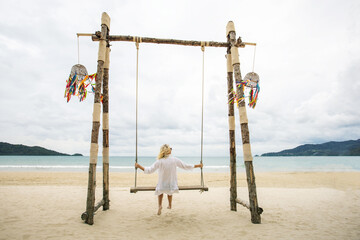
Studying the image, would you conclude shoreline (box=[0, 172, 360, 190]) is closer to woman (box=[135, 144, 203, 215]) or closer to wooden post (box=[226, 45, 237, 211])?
wooden post (box=[226, 45, 237, 211])

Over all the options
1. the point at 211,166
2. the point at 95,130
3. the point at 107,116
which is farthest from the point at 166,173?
the point at 211,166

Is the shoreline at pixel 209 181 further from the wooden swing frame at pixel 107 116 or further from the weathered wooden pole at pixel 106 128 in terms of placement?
the wooden swing frame at pixel 107 116

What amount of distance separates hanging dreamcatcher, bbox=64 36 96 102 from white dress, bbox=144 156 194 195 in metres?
2.25

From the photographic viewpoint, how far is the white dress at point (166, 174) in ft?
15.0

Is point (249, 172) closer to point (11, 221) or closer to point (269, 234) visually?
point (269, 234)

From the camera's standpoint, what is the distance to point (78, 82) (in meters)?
4.70

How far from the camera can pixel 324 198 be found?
6.68 m

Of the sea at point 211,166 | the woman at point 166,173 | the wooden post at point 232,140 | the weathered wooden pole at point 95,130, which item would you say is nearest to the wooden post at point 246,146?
the wooden post at point 232,140

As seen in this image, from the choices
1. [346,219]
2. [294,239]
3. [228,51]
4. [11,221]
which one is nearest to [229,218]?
[294,239]

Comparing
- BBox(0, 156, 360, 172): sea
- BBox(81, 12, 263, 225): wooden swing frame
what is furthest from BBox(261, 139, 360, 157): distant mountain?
BBox(81, 12, 263, 225): wooden swing frame

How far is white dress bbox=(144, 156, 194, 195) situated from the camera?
15.0 ft

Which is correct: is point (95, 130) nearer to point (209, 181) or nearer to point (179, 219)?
point (179, 219)

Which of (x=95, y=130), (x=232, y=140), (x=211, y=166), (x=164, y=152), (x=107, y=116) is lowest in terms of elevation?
(x=211, y=166)

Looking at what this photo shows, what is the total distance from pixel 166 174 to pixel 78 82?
2.86 m
